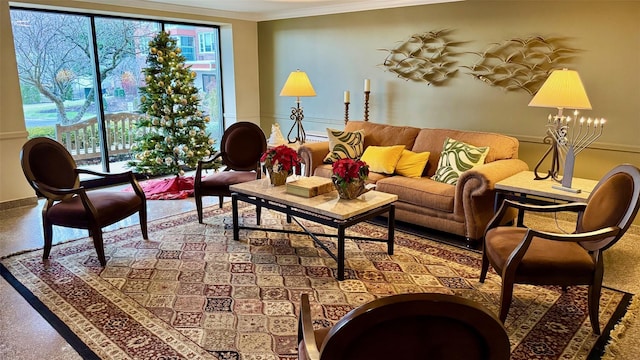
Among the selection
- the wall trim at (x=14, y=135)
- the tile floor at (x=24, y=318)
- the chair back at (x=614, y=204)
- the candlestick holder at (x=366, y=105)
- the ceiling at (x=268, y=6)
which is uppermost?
the ceiling at (x=268, y=6)

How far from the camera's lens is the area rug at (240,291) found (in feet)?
8.01

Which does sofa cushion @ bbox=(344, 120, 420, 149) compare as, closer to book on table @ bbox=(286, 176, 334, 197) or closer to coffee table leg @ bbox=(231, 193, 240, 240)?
book on table @ bbox=(286, 176, 334, 197)

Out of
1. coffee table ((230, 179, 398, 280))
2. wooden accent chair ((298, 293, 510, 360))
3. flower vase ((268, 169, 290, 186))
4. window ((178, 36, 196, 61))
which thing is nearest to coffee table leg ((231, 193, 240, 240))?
coffee table ((230, 179, 398, 280))

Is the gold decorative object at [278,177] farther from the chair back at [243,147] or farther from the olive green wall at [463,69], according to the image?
the olive green wall at [463,69]

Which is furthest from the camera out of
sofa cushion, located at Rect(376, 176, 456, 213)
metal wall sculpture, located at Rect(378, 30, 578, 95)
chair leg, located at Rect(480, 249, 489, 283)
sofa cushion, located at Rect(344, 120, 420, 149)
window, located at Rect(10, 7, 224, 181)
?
window, located at Rect(10, 7, 224, 181)

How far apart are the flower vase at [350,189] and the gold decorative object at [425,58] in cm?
227

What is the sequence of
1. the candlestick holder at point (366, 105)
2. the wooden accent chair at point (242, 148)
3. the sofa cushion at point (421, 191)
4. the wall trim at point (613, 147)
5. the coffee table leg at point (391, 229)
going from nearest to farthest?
the coffee table leg at point (391, 229) → the sofa cushion at point (421, 191) → the wall trim at point (613, 147) → the wooden accent chair at point (242, 148) → the candlestick holder at point (366, 105)

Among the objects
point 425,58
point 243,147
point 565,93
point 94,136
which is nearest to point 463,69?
point 425,58

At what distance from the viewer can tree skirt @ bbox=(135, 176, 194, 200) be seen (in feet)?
17.4

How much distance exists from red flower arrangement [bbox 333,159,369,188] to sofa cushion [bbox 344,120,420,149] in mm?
1561

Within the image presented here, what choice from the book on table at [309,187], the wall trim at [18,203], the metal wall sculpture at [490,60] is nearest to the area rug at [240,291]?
the book on table at [309,187]

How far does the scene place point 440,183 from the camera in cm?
409

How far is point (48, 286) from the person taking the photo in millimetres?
3068

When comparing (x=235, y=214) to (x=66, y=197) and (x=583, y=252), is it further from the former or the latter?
(x=583, y=252)
